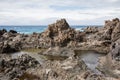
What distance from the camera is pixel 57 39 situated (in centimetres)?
6744

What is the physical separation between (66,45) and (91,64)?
1820 cm

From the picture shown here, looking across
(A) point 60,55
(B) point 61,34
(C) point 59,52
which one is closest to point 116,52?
(A) point 60,55

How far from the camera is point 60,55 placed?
56.8 meters

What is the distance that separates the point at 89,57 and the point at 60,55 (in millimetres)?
5638

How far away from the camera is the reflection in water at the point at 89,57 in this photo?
4856 centimetres

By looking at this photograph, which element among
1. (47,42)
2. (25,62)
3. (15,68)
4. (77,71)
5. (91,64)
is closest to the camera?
(77,71)

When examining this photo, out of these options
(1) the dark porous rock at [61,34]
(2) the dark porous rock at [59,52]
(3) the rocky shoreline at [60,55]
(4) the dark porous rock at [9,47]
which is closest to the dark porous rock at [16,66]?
(3) the rocky shoreline at [60,55]

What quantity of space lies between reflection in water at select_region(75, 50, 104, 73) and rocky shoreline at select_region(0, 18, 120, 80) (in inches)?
48.3

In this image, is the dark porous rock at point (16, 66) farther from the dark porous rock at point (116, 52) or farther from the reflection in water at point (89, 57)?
the dark porous rock at point (116, 52)

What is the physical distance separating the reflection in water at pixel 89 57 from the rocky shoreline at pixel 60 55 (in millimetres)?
1227

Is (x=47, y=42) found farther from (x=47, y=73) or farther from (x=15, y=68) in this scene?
(x=47, y=73)

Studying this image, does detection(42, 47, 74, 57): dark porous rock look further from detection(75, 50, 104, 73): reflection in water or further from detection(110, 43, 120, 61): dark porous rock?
detection(110, 43, 120, 61): dark porous rock

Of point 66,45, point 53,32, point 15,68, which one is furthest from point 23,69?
point 53,32

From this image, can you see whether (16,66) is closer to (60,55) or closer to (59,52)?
(60,55)
